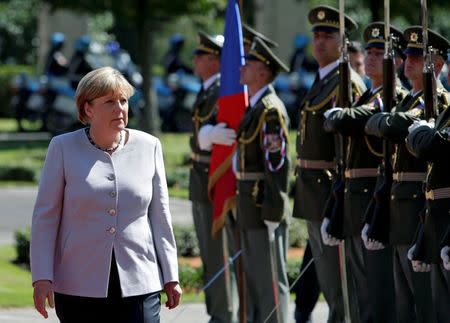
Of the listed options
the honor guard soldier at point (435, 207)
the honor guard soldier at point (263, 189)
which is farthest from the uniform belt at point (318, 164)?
the honor guard soldier at point (435, 207)

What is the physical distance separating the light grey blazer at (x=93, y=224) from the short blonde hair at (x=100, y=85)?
20cm

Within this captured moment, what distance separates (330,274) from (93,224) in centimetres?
269

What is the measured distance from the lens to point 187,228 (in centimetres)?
1330

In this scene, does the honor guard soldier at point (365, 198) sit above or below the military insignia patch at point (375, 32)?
below

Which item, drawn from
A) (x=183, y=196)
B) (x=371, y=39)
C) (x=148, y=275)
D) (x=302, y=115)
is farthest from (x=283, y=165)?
(x=183, y=196)

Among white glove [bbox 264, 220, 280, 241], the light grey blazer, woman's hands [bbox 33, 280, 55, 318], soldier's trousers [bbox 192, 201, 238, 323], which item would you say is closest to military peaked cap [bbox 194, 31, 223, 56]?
soldier's trousers [bbox 192, 201, 238, 323]

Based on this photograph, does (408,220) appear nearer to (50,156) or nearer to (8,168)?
(50,156)

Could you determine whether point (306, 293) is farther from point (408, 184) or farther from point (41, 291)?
point (41, 291)

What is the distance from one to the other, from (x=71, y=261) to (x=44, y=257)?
0.12 m

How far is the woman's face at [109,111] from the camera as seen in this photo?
5.93 meters

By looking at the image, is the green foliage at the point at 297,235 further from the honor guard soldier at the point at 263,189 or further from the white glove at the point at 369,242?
the white glove at the point at 369,242

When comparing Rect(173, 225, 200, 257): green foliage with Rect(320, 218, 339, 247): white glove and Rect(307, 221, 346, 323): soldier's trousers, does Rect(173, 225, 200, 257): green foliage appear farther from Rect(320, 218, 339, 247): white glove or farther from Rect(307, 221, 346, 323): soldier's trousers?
Rect(320, 218, 339, 247): white glove

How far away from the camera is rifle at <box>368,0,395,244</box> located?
7.36 m

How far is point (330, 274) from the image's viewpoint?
326 inches
